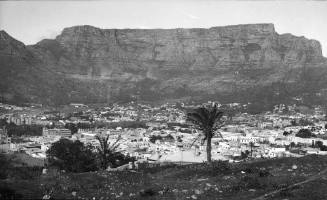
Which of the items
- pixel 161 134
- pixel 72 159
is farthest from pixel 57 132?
pixel 72 159

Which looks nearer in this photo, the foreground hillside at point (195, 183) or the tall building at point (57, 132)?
the foreground hillside at point (195, 183)

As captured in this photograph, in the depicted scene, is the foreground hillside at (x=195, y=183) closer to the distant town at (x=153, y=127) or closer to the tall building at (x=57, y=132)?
the distant town at (x=153, y=127)

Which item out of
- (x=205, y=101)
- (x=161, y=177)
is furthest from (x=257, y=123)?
(x=161, y=177)

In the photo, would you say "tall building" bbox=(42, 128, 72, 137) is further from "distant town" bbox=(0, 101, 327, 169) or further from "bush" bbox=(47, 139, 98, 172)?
"bush" bbox=(47, 139, 98, 172)

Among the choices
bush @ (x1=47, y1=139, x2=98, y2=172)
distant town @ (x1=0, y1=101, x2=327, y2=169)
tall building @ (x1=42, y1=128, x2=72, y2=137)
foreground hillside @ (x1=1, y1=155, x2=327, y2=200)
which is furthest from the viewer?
tall building @ (x1=42, y1=128, x2=72, y2=137)

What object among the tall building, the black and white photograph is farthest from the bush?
the tall building

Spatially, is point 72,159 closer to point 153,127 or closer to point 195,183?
point 195,183

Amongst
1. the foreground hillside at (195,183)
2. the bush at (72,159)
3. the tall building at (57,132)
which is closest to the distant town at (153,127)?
the tall building at (57,132)

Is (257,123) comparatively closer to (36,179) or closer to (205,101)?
(205,101)
